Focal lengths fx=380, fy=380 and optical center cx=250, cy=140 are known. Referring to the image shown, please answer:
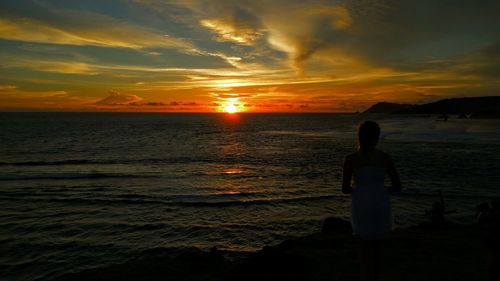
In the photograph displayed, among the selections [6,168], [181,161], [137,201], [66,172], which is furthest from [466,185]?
[6,168]

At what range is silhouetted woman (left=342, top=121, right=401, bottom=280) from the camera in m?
4.89

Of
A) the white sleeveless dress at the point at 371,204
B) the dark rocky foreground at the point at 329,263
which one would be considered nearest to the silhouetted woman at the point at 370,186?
the white sleeveless dress at the point at 371,204

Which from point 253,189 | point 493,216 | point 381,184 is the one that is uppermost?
point 381,184

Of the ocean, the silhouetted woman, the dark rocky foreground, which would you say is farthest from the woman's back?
the ocean

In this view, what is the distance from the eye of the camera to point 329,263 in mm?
10164

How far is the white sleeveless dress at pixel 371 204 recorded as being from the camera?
4.90m

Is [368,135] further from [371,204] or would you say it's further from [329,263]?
[329,263]

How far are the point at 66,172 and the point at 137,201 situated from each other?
581 inches

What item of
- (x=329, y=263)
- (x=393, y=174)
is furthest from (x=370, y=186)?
(x=329, y=263)

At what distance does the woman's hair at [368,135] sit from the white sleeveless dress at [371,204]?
0.85 ft

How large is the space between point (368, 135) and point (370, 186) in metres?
0.66

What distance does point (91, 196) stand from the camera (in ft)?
78.8

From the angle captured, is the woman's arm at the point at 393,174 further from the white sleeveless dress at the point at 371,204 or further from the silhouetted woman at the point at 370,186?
the white sleeveless dress at the point at 371,204

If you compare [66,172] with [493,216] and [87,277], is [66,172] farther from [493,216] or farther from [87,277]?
[493,216]
